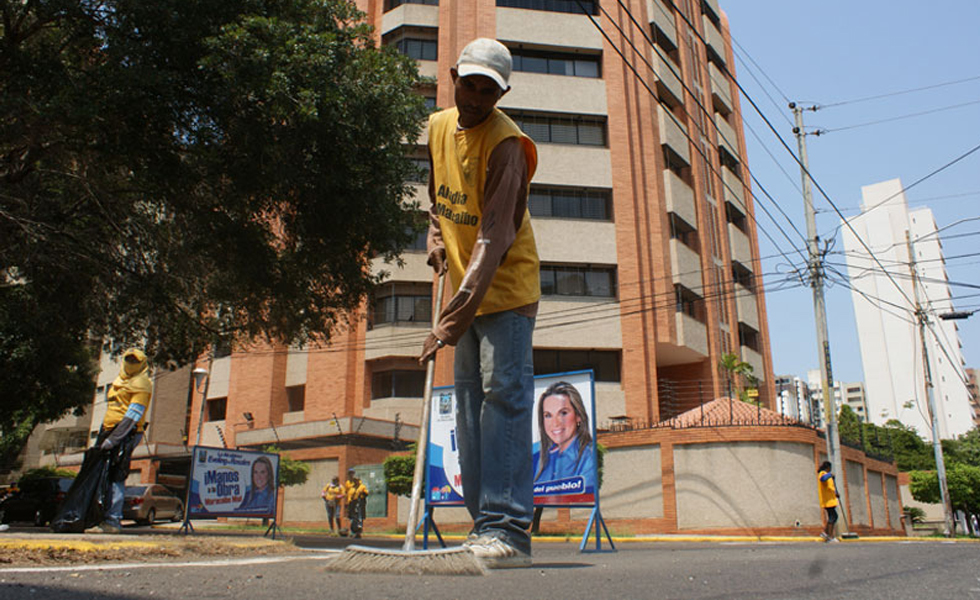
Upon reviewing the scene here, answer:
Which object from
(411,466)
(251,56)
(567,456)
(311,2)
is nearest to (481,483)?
(567,456)

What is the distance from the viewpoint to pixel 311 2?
11.7 m

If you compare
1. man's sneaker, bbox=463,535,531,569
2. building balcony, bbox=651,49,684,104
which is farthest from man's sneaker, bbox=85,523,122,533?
building balcony, bbox=651,49,684,104

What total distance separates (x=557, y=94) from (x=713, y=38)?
49.3ft

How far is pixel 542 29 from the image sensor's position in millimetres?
32594

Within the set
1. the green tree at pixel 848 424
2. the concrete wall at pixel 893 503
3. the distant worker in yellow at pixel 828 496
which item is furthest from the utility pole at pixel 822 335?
the green tree at pixel 848 424

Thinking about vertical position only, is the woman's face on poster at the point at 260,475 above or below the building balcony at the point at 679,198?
below

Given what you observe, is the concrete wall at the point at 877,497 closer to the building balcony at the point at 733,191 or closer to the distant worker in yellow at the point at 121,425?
the building balcony at the point at 733,191

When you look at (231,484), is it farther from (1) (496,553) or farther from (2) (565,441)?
(1) (496,553)

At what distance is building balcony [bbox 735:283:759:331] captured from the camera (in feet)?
122

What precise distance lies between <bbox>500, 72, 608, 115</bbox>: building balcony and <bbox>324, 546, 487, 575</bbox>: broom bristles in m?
30.1

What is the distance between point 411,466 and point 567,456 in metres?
14.1

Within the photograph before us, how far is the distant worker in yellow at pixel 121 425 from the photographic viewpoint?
254 inches

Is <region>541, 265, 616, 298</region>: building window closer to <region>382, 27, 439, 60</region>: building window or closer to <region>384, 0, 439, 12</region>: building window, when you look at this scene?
<region>382, 27, 439, 60</region>: building window

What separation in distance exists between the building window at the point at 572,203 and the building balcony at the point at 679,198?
330cm
